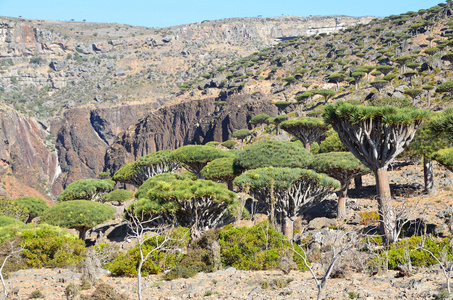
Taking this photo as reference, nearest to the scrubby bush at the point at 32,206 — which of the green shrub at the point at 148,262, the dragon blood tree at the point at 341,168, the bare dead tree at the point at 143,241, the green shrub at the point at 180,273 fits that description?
the bare dead tree at the point at 143,241

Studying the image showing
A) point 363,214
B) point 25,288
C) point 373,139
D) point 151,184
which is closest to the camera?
point 25,288

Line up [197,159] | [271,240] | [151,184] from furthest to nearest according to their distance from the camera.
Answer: [197,159], [151,184], [271,240]

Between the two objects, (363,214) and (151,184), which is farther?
(151,184)

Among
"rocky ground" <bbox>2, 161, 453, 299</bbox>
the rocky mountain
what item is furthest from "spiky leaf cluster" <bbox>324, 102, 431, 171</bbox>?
the rocky mountain

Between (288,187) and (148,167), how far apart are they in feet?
71.0

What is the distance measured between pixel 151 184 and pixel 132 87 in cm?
12555

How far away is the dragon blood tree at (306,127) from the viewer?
37.1 metres

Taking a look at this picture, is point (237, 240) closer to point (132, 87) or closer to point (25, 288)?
point (25, 288)

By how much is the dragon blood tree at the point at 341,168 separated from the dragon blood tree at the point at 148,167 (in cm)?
1723

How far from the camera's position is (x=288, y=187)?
21.4 meters

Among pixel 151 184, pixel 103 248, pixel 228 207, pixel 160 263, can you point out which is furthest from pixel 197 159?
pixel 160 263

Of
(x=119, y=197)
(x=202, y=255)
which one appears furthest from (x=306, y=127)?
(x=119, y=197)

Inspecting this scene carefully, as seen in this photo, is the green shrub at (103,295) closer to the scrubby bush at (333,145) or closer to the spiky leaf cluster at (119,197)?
the scrubby bush at (333,145)

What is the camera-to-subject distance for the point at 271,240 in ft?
50.3
